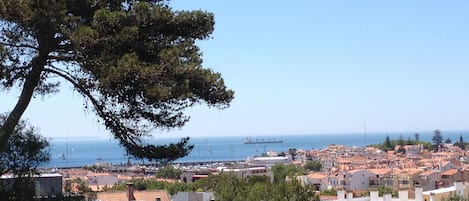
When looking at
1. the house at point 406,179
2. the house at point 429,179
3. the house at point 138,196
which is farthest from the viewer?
the house at point 406,179

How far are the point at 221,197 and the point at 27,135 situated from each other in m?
15.5

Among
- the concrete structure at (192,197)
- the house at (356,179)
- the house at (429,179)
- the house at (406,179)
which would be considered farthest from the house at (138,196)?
the house at (356,179)

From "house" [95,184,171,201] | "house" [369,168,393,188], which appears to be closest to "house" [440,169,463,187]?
"house" [369,168,393,188]

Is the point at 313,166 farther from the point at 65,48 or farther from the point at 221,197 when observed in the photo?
the point at 65,48

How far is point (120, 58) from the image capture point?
6398mm

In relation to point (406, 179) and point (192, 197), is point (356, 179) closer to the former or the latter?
point (406, 179)

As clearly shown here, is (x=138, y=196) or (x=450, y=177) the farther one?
(x=450, y=177)

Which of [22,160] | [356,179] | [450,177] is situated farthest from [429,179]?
[22,160]

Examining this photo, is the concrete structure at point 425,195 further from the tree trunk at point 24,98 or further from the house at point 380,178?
the house at point 380,178

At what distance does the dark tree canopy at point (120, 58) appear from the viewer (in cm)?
628

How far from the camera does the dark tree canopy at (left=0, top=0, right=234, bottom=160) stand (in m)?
6.28

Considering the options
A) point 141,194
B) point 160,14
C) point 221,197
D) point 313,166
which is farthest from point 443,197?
point 313,166

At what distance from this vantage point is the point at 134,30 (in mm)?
6441

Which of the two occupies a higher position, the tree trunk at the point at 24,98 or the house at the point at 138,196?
the tree trunk at the point at 24,98
